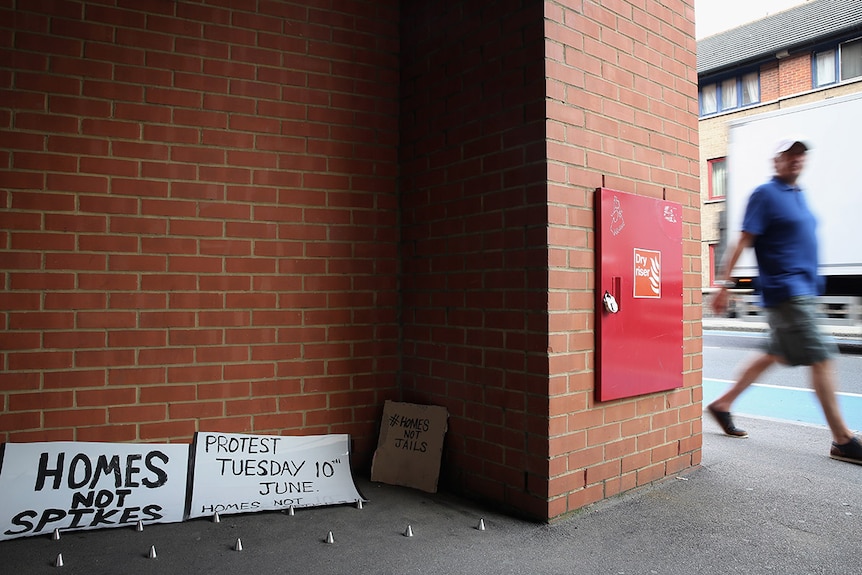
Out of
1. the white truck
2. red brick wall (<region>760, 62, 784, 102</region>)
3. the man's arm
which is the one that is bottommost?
the man's arm

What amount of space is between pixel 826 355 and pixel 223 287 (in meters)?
3.54

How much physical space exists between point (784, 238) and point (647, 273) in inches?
31.2

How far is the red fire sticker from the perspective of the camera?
362 cm

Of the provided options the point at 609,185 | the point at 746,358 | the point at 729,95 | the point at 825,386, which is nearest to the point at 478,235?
the point at 609,185

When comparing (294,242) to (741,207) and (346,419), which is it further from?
(741,207)

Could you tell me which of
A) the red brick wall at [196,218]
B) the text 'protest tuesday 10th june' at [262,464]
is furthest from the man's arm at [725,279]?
the text 'protest tuesday 10th june' at [262,464]

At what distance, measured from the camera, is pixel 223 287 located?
362 centimetres

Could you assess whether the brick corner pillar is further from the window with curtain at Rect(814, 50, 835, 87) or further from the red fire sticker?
the window with curtain at Rect(814, 50, 835, 87)

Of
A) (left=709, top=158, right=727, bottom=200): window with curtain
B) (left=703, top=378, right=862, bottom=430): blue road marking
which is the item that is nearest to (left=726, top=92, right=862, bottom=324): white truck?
(left=703, top=378, right=862, bottom=430): blue road marking

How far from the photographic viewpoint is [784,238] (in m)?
3.56

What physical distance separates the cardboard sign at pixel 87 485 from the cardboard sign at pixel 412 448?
1163 mm

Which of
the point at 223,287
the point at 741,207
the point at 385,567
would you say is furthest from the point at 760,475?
the point at 741,207

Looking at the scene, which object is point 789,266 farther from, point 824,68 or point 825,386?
point 824,68

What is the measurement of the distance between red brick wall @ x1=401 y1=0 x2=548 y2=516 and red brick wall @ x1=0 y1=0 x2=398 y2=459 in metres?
0.25
